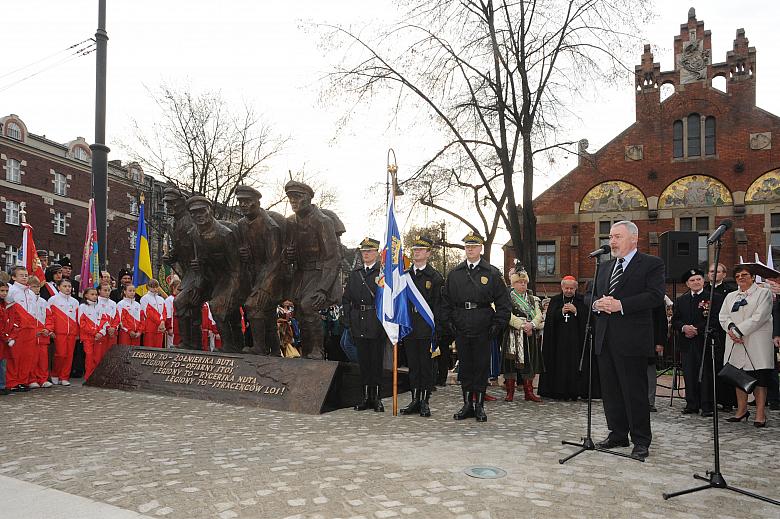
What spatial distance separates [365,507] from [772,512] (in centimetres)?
253

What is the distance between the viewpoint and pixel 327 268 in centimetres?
839

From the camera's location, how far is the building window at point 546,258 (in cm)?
3072

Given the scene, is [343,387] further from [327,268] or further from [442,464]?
[442,464]

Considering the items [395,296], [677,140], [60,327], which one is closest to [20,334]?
[60,327]

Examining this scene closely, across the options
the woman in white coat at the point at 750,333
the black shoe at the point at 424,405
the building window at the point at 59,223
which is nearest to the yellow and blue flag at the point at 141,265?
the black shoe at the point at 424,405

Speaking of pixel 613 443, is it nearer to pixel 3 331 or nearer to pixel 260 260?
pixel 260 260

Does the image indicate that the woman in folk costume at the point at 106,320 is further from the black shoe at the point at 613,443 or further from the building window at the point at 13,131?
the building window at the point at 13,131

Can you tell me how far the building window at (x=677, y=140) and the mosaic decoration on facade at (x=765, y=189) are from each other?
3.51 m

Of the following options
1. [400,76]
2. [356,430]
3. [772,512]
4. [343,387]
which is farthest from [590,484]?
[400,76]

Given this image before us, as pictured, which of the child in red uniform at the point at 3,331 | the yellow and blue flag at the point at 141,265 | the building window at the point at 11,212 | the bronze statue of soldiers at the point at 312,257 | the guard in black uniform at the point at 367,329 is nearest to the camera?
the guard in black uniform at the point at 367,329

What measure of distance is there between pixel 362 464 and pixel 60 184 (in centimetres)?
3982

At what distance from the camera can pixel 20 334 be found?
9148 mm

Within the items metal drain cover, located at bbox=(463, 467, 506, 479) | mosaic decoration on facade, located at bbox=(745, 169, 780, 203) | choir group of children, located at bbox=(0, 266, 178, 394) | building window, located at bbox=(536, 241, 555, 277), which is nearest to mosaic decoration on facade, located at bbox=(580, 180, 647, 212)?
building window, located at bbox=(536, 241, 555, 277)

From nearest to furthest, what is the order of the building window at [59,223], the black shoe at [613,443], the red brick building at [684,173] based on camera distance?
the black shoe at [613,443] < the red brick building at [684,173] < the building window at [59,223]
